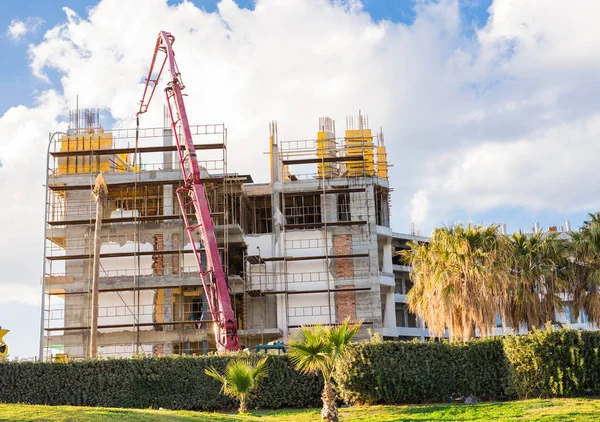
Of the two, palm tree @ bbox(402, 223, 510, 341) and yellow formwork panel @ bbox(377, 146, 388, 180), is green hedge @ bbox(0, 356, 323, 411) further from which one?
yellow formwork panel @ bbox(377, 146, 388, 180)

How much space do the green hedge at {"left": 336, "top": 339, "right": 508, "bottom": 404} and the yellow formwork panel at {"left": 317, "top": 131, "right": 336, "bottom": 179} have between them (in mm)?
25842

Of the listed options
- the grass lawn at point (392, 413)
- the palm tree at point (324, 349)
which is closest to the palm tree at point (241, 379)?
the grass lawn at point (392, 413)

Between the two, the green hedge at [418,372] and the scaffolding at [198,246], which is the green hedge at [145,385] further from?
the scaffolding at [198,246]

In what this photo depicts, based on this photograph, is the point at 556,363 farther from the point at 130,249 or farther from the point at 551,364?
the point at 130,249

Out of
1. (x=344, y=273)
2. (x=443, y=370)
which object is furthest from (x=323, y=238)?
(x=443, y=370)

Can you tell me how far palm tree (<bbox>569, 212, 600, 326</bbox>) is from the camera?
35.2m

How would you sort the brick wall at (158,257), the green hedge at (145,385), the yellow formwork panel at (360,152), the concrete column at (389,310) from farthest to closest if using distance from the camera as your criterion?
the concrete column at (389,310) < the yellow formwork panel at (360,152) < the brick wall at (158,257) < the green hedge at (145,385)

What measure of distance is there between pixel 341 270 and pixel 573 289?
16588 mm

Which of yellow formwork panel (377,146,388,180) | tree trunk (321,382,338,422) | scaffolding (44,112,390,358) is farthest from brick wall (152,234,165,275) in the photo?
tree trunk (321,382,338,422)

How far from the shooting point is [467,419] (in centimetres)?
2244

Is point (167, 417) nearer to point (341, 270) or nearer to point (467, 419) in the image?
point (467, 419)

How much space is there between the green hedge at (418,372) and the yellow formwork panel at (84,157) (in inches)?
1163

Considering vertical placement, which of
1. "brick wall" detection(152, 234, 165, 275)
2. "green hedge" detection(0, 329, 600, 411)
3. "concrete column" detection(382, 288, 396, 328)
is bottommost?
"green hedge" detection(0, 329, 600, 411)

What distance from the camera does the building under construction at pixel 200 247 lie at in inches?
1854
